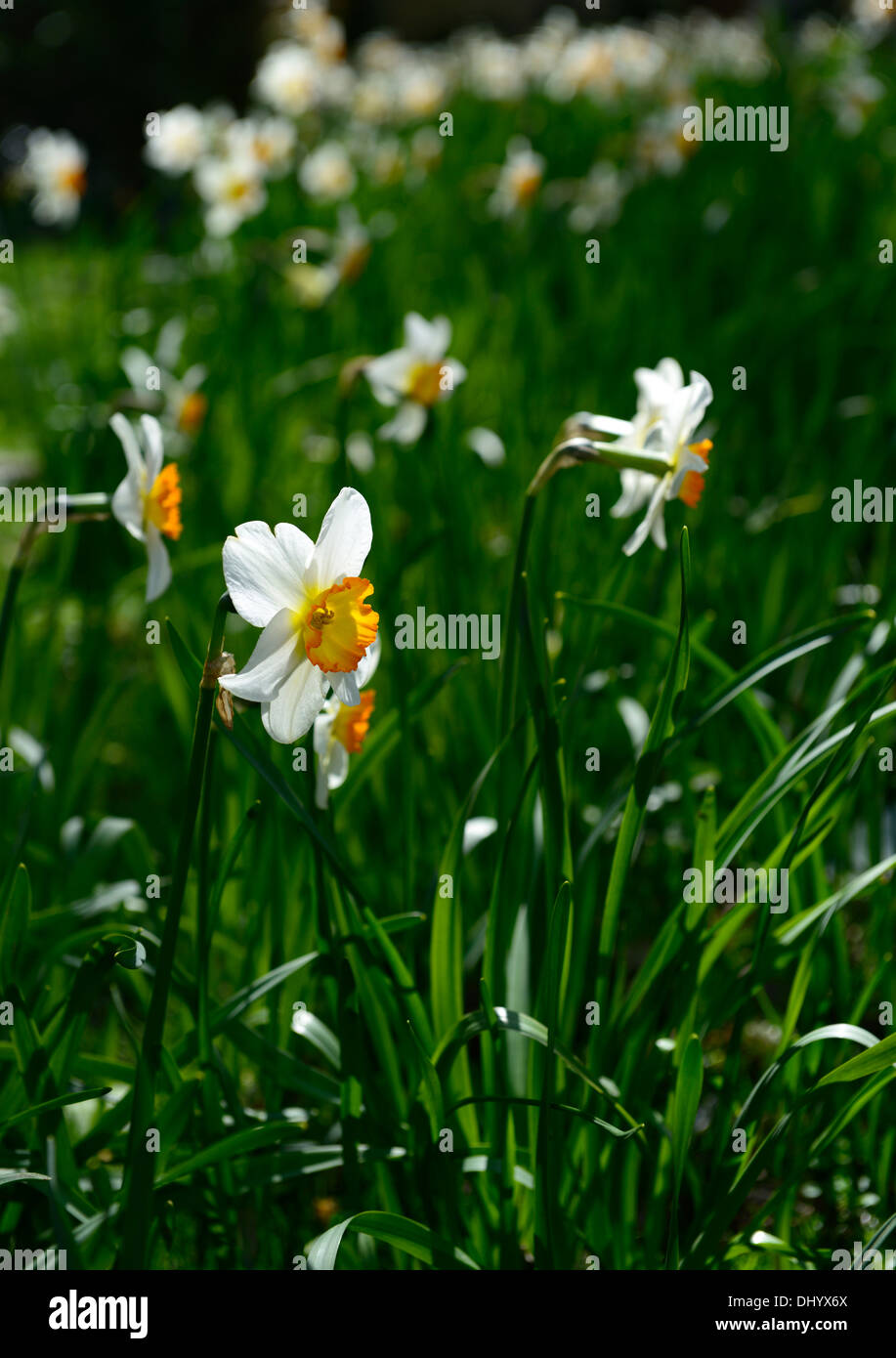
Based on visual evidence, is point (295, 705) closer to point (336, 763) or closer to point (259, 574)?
point (259, 574)

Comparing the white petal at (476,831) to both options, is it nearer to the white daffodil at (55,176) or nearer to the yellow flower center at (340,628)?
the yellow flower center at (340,628)

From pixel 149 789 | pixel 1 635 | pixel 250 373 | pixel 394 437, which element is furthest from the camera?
pixel 250 373

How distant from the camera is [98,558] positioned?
311 centimetres

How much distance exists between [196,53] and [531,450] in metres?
9.18

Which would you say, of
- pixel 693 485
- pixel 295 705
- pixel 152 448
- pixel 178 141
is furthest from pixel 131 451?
pixel 178 141

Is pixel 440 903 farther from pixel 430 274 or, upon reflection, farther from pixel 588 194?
pixel 588 194

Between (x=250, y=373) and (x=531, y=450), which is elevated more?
(x=250, y=373)

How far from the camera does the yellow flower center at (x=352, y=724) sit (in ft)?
4.19

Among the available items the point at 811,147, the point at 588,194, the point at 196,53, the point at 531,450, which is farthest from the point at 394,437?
the point at 196,53

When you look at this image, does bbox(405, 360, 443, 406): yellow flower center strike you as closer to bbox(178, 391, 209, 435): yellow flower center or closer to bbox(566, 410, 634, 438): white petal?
bbox(178, 391, 209, 435): yellow flower center

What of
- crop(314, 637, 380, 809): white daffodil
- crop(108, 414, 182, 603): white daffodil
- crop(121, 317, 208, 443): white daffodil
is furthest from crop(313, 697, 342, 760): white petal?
crop(121, 317, 208, 443): white daffodil

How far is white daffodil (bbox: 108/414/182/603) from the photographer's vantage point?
1422 mm
